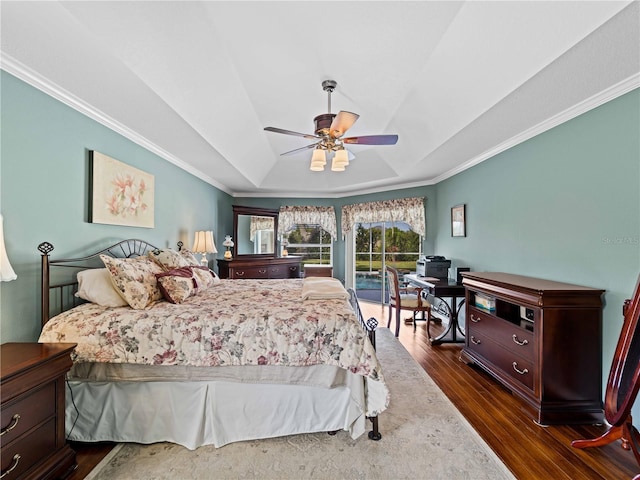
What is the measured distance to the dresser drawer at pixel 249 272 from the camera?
5417mm

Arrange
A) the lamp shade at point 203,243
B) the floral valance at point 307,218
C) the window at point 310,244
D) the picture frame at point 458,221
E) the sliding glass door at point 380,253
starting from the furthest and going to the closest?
1. the window at point 310,244
2. the floral valance at point 307,218
3. the sliding glass door at point 380,253
4. the picture frame at point 458,221
5. the lamp shade at point 203,243

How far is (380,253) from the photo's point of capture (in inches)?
253

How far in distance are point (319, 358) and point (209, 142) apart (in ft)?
8.74

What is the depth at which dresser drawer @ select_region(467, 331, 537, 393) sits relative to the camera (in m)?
2.46

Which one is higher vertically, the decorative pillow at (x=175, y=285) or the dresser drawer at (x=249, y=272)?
the decorative pillow at (x=175, y=285)

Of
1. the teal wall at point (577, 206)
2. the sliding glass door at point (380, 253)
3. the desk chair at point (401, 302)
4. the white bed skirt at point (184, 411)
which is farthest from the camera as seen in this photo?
the sliding glass door at point (380, 253)

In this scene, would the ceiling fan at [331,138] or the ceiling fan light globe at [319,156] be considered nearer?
the ceiling fan at [331,138]

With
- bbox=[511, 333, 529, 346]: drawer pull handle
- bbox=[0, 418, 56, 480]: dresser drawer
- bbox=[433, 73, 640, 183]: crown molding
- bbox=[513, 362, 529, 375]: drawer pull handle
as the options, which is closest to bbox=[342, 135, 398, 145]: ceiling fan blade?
bbox=[433, 73, 640, 183]: crown molding

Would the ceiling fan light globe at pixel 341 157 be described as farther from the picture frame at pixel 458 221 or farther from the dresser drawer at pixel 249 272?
the dresser drawer at pixel 249 272

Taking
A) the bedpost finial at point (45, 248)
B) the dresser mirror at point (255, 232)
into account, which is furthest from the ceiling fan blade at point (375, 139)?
the dresser mirror at point (255, 232)

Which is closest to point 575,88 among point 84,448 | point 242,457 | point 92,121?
point 242,457

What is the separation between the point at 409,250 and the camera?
611cm

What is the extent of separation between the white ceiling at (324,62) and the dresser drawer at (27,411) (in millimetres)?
1995

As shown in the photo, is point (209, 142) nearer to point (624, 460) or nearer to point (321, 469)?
point (321, 469)
